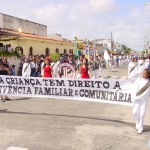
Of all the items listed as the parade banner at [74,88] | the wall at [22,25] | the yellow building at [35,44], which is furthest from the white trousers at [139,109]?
the wall at [22,25]

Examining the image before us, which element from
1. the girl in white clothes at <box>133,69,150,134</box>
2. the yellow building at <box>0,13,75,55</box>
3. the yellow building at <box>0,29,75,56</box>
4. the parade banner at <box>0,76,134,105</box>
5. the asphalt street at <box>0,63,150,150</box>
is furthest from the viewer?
the yellow building at <box>0,13,75,55</box>

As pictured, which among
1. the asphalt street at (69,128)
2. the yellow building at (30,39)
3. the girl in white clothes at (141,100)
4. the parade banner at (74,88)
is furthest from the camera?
the yellow building at (30,39)

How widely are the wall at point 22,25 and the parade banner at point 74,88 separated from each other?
27070 millimetres

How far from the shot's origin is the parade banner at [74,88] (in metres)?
7.73

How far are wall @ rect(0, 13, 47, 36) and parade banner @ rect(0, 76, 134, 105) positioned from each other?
27.1m

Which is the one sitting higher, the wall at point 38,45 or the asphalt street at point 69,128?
the wall at point 38,45

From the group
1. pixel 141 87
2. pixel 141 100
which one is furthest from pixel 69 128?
pixel 141 87

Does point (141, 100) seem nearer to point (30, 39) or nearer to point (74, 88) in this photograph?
point (74, 88)

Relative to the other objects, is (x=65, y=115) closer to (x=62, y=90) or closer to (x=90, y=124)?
(x=62, y=90)

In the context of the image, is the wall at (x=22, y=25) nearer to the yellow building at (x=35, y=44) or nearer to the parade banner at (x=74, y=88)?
the yellow building at (x=35, y=44)

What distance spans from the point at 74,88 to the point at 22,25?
→ 33.0 meters

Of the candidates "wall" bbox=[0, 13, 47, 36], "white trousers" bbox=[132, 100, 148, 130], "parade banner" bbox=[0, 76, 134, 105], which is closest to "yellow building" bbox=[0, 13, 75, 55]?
"wall" bbox=[0, 13, 47, 36]

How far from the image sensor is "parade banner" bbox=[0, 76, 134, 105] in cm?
773

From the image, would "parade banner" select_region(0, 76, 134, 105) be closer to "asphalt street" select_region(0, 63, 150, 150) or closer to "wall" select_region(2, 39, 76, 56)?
"asphalt street" select_region(0, 63, 150, 150)
